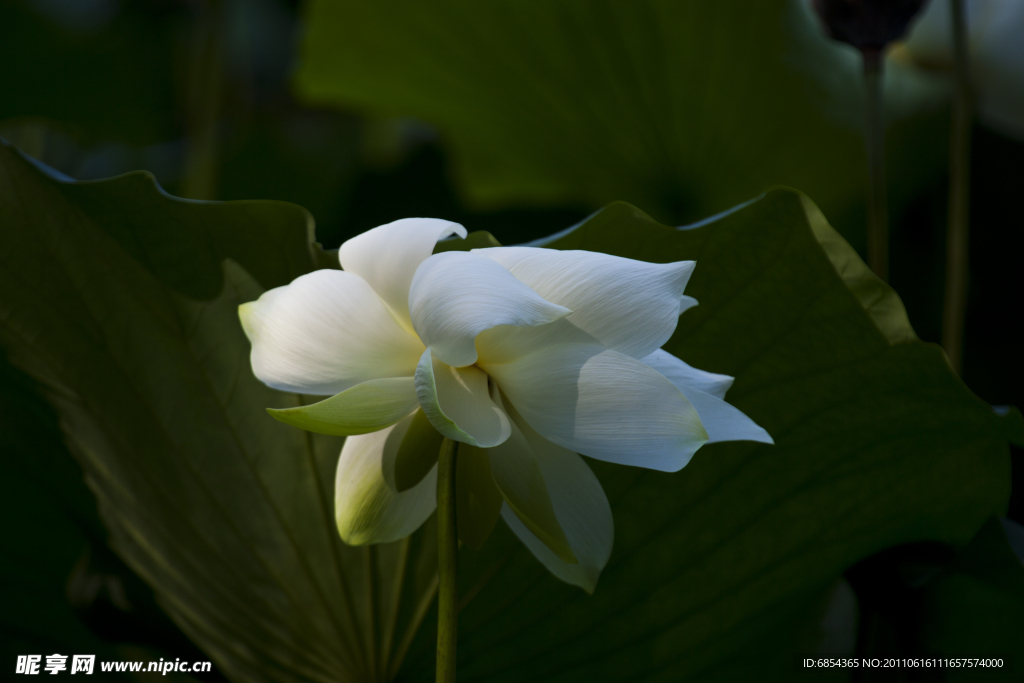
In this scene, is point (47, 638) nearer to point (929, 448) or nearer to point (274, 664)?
point (274, 664)

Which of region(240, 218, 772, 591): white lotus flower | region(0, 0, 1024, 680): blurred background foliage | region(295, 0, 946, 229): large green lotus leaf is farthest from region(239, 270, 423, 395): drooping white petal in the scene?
region(295, 0, 946, 229): large green lotus leaf

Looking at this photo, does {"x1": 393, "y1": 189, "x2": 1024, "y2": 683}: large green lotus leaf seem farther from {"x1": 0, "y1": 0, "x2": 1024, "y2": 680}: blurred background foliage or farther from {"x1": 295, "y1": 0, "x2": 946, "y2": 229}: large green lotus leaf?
{"x1": 295, "y1": 0, "x2": 946, "y2": 229}: large green lotus leaf

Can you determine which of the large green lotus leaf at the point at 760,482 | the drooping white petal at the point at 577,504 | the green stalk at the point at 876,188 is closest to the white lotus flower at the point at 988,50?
the green stalk at the point at 876,188

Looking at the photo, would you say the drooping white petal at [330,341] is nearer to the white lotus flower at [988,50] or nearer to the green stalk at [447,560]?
the green stalk at [447,560]

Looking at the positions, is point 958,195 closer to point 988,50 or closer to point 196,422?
point 988,50

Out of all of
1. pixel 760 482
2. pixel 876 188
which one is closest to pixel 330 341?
pixel 760 482

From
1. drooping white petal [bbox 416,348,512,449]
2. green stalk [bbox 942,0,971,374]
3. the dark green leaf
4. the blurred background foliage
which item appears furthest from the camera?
the blurred background foliage
